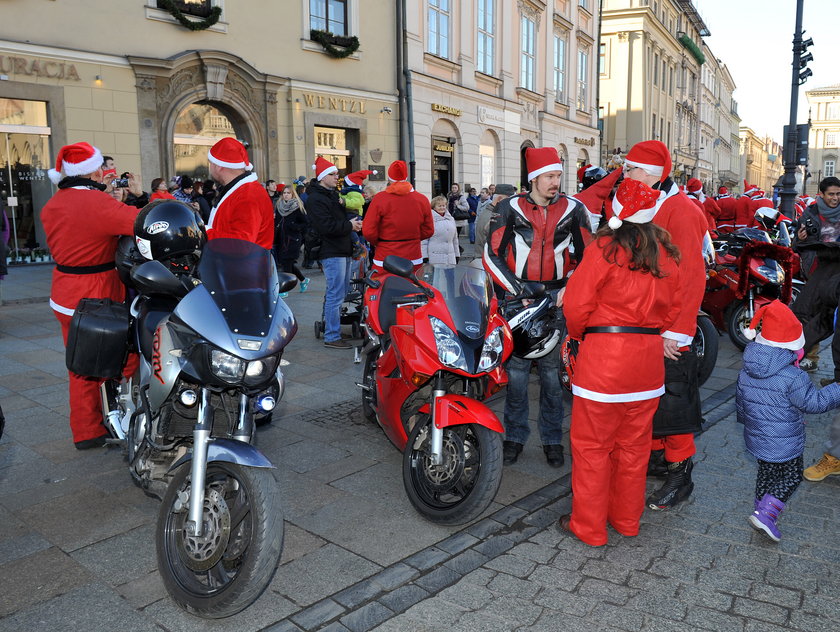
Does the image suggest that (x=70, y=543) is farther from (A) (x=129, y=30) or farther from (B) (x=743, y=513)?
(A) (x=129, y=30)

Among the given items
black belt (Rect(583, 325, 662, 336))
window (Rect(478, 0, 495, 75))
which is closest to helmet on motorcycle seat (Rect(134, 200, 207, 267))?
black belt (Rect(583, 325, 662, 336))

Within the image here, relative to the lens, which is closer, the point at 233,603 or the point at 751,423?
the point at 233,603

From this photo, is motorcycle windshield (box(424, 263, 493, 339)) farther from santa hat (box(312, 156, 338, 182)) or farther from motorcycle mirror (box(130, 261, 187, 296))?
santa hat (box(312, 156, 338, 182))

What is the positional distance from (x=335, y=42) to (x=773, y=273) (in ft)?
45.0

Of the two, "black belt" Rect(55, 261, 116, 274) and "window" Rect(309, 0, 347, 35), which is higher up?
"window" Rect(309, 0, 347, 35)

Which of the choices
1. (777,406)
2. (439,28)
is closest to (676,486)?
(777,406)

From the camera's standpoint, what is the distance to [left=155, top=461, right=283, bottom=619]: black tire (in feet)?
8.52

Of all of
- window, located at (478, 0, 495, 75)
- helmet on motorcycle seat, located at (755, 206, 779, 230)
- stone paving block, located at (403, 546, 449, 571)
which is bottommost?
stone paving block, located at (403, 546, 449, 571)

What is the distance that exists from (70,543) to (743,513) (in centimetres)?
332

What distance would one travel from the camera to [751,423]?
3633 millimetres

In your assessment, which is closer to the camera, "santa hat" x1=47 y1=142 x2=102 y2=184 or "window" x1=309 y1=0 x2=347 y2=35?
"santa hat" x1=47 y1=142 x2=102 y2=184

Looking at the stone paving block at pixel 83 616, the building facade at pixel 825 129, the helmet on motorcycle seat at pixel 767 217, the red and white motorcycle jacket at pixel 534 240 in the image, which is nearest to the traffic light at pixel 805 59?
the helmet on motorcycle seat at pixel 767 217

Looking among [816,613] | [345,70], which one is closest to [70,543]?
[816,613]

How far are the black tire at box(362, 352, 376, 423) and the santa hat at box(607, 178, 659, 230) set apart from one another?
214 centimetres
